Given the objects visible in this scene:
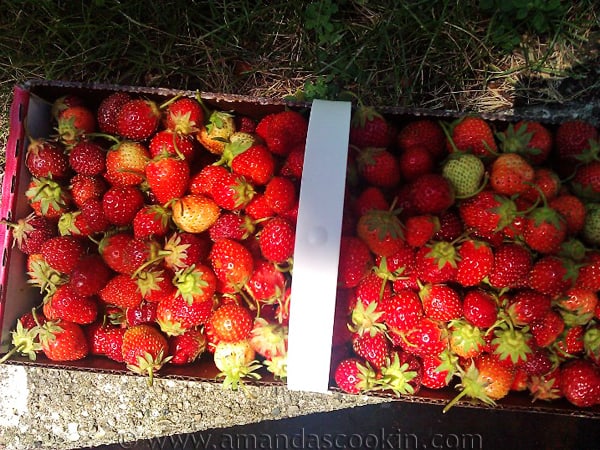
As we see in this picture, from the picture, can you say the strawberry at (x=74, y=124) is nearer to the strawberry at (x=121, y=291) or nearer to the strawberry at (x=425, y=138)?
the strawberry at (x=121, y=291)

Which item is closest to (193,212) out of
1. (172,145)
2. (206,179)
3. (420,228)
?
(206,179)

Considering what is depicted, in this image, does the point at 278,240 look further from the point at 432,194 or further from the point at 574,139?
the point at 574,139

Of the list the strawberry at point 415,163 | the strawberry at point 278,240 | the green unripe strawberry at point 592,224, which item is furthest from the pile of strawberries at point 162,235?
the green unripe strawberry at point 592,224

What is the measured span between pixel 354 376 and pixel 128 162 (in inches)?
31.4

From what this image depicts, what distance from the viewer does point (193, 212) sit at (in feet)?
4.41

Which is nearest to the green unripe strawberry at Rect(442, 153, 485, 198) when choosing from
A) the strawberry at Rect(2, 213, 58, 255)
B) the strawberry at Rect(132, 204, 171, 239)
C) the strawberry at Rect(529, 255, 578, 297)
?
the strawberry at Rect(529, 255, 578, 297)

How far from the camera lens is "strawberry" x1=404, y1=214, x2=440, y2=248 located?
1246 millimetres

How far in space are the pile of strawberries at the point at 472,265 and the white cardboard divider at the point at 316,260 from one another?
0.53ft

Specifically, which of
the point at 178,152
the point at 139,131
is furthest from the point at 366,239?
the point at 139,131

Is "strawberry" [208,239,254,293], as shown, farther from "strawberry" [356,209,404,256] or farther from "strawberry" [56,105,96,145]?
"strawberry" [56,105,96,145]

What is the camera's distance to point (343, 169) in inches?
44.8

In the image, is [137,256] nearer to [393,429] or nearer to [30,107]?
[30,107]

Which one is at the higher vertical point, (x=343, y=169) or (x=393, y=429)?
(x=343, y=169)

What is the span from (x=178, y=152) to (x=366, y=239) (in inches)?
20.3
